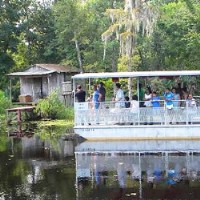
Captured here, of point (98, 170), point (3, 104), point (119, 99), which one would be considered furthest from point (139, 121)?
point (3, 104)

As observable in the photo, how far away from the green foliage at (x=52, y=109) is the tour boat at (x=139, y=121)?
32.1ft

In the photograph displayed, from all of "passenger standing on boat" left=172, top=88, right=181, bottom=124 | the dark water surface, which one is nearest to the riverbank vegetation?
"passenger standing on boat" left=172, top=88, right=181, bottom=124

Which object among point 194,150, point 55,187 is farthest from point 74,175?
point 194,150

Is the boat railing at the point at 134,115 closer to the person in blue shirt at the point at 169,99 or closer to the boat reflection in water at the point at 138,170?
the person in blue shirt at the point at 169,99

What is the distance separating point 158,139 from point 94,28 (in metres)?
22.1

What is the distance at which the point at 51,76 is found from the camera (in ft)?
Answer: 130

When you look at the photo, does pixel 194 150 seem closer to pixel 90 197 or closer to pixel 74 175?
pixel 74 175

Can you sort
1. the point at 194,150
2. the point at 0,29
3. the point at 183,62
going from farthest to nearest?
1. the point at 0,29
2. the point at 183,62
3. the point at 194,150

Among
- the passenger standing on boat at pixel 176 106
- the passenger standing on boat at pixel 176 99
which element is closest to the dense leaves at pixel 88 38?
the passenger standing on boat at pixel 176 99

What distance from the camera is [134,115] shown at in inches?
854

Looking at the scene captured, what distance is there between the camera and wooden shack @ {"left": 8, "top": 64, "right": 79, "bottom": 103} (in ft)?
127

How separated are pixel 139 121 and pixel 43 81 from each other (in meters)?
20.6

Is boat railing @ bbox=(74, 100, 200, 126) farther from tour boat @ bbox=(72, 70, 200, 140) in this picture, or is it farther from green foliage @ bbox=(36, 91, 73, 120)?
green foliage @ bbox=(36, 91, 73, 120)

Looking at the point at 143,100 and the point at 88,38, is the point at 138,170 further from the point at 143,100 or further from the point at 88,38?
the point at 88,38
